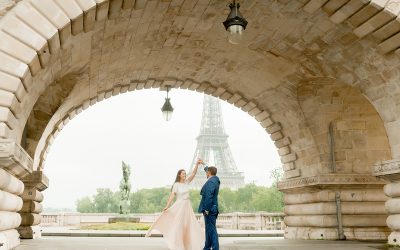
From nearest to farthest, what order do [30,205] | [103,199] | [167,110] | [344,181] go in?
[30,205], [344,181], [167,110], [103,199]

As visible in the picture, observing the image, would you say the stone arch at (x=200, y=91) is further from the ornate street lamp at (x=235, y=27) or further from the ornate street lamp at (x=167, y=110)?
the ornate street lamp at (x=235, y=27)

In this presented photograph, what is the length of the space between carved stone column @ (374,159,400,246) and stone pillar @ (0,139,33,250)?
25.5 feet

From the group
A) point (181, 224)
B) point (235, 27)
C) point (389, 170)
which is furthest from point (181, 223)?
point (389, 170)

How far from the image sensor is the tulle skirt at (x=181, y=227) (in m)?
9.37

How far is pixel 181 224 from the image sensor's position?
9.44 metres

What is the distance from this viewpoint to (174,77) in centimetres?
1608

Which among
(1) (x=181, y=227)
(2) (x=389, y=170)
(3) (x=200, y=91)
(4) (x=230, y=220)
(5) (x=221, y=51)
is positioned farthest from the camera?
(4) (x=230, y=220)

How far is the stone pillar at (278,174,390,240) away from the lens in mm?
14445

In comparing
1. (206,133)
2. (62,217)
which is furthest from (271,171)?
(62,217)

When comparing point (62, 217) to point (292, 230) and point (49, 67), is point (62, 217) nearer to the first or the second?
point (292, 230)

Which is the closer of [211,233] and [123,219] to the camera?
[211,233]

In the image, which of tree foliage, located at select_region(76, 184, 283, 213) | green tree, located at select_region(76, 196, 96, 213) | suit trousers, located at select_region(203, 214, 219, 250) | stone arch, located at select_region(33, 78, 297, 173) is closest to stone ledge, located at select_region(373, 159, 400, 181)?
suit trousers, located at select_region(203, 214, 219, 250)

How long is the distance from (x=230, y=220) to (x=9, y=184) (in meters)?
24.0

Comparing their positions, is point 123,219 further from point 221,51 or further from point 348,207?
point 221,51
